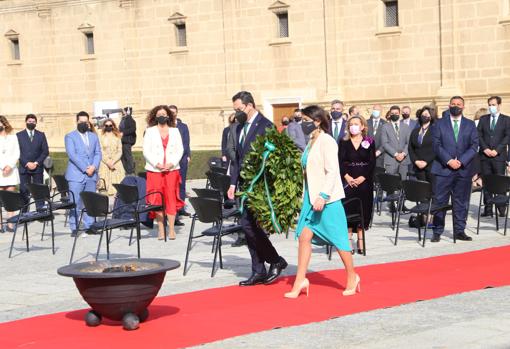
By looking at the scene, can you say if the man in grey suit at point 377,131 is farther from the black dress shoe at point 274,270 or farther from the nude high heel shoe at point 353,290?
the nude high heel shoe at point 353,290

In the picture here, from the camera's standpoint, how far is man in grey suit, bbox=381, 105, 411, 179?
63.9 feet

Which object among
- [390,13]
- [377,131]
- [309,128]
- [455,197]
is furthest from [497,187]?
[390,13]

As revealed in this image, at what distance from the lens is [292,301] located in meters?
10.8

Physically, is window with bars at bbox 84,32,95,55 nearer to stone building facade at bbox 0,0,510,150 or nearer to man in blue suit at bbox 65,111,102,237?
stone building facade at bbox 0,0,510,150

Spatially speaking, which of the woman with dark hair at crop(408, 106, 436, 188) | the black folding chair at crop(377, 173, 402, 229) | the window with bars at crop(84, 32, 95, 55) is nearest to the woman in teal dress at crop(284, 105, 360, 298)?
the black folding chair at crop(377, 173, 402, 229)

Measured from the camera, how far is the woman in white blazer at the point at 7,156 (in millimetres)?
18719

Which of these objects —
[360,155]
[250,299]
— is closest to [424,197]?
[360,155]

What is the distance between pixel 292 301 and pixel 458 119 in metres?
5.78

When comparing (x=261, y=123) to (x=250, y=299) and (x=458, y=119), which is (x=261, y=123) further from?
(x=458, y=119)

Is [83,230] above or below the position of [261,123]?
below

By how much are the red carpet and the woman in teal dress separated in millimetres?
248

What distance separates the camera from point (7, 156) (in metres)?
18.7

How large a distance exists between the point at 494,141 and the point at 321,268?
6873 millimetres

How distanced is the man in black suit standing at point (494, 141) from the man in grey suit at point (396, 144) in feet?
4.34
